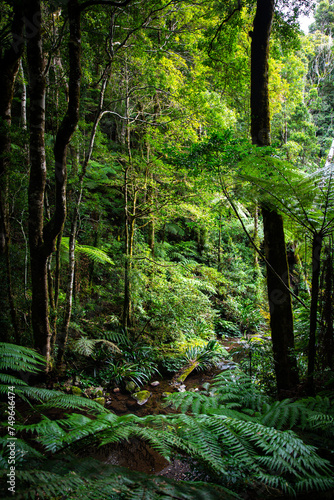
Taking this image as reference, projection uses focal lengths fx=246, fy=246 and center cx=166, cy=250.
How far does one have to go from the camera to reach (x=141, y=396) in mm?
4398

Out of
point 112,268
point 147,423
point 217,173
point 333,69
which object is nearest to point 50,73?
point 217,173

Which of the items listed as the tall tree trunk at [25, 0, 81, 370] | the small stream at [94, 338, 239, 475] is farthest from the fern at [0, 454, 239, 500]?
the tall tree trunk at [25, 0, 81, 370]

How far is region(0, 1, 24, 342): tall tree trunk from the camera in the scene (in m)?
3.56

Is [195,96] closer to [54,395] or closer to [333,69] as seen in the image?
[54,395]

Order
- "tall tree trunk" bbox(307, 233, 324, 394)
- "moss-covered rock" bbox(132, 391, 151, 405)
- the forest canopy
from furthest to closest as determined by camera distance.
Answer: "moss-covered rock" bbox(132, 391, 151, 405) → "tall tree trunk" bbox(307, 233, 324, 394) → the forest canopy

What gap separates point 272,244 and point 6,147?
4.18 metres

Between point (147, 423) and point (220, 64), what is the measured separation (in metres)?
6.09

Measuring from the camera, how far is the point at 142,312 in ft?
20.0

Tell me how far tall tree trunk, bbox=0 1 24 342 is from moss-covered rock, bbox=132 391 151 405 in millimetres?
2270

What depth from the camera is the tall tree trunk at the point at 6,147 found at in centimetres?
356

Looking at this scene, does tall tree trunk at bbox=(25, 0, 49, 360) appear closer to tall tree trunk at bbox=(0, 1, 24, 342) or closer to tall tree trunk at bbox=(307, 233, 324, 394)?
tall tree trunk at bbox=(0, 1, 24, 342)

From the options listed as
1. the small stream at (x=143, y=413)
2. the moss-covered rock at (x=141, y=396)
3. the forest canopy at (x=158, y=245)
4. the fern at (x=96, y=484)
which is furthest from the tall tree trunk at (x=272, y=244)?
the moss-covered rock at (x=141, y=396)

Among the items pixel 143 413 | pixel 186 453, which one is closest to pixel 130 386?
pixel 143 413

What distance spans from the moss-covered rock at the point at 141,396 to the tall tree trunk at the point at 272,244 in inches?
97.0
